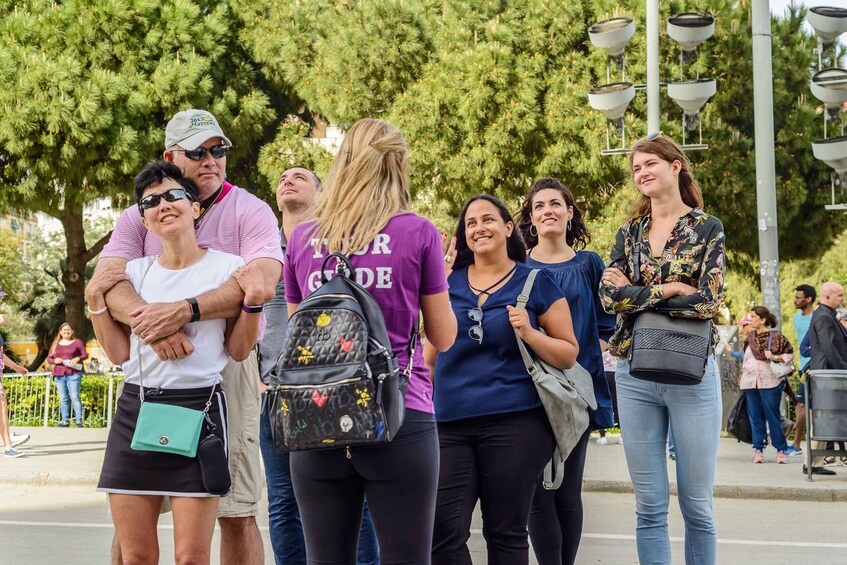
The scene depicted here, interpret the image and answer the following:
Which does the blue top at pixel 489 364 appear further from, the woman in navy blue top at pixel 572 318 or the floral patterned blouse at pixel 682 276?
the woman in navy blue top at pixel 572 318

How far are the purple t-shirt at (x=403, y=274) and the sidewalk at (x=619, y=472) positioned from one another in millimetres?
7513

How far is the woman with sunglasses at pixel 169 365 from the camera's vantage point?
3.65m

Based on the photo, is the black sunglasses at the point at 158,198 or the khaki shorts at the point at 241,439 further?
the khaki shorts at the point at 241,439

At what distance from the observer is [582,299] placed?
209 inches

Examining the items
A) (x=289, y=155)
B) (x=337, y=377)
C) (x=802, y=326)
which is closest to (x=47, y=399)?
(x=289, y=155)

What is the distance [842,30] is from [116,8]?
12537 mm

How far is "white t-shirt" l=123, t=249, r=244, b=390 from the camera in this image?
3775 millimetres

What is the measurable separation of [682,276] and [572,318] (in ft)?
2.80

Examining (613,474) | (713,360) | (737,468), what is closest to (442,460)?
(713,360)

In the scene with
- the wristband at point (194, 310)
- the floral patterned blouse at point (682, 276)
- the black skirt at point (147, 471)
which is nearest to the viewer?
the black skirt at point (147, 471)

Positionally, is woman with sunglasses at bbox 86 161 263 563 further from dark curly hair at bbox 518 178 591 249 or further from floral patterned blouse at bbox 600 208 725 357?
dark curly hair at bbox 518 178 591 249

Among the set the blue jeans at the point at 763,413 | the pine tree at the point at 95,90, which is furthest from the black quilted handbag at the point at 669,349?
the pine tree at the point at 95,90

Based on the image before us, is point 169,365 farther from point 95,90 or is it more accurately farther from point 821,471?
point 95,90

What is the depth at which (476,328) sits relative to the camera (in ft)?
14.5
